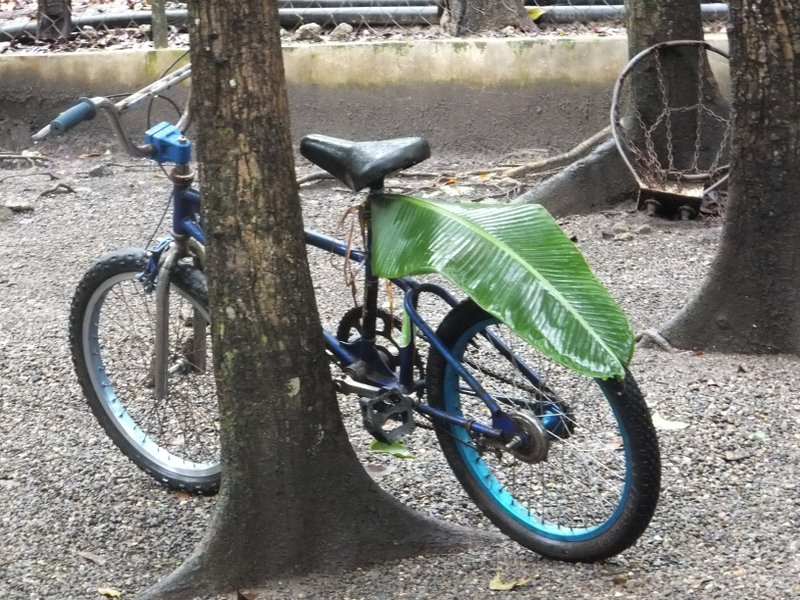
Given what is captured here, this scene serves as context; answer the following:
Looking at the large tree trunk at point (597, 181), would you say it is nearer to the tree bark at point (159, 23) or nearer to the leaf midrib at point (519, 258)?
the tree bark at point (159, 23)

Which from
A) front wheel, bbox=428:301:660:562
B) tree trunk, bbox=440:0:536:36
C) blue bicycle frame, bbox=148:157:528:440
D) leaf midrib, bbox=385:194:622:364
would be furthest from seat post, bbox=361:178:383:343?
tree trunk, bbox=440:0:536:36

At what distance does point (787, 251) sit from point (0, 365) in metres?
3.43

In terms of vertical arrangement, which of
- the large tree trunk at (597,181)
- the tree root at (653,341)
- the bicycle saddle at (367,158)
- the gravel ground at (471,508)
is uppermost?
the bicycle saddle at (367,158)

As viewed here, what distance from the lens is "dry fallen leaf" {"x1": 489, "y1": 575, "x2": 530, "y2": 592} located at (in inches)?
123

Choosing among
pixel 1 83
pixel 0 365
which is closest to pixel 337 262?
pixel 0 365

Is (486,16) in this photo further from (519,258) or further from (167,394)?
(519,258)

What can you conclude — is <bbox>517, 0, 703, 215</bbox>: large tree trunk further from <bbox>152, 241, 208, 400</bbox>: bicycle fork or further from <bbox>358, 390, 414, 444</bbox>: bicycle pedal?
<bbox>358, 390, 414, 444</bbox>: bicycle pedal

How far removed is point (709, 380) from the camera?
4352mm

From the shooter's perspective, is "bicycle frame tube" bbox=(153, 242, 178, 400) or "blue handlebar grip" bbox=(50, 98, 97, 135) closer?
"blue handlebar grip" bbox=(50, 98, 97, 135)

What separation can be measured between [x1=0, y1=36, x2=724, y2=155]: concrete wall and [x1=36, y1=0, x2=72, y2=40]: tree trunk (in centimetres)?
95

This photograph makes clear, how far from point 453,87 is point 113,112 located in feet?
16.0

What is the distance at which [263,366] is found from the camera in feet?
9.98

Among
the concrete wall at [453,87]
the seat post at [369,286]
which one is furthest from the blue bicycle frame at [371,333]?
the concrete wall at [453,87]

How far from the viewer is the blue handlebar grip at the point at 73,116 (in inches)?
127
